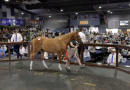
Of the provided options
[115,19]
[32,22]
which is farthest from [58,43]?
[115,19]

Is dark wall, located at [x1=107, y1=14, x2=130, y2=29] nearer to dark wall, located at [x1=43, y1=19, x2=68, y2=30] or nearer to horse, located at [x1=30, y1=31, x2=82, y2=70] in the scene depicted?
dark wall, located at [x1=43, y1=19, x2=68, y2=30]

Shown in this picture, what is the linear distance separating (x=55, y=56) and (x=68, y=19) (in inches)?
717

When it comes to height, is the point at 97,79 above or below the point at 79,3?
below

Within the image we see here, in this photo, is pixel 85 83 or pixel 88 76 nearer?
pixel 85 83

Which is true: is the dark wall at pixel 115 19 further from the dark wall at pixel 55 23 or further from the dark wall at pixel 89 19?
the dark wall at pixel 55 23

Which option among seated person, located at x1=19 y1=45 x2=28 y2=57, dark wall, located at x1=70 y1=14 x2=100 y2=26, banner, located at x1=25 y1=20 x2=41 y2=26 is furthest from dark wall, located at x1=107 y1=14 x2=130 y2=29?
seated person, located at x1=19 y1=45 x2=28 y2=57

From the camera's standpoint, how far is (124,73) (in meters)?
4.38

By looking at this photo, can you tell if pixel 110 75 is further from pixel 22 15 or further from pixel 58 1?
pixel 22 15

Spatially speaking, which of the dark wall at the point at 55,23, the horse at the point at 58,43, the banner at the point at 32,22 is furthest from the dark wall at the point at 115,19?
the horse at the point at 58,43

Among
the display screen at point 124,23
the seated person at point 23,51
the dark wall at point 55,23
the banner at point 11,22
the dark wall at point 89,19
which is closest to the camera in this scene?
the seated person at point 23,51

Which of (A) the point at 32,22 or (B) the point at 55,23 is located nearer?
(A) the point at 32,22

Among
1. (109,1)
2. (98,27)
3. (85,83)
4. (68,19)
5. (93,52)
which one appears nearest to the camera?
(85,83)

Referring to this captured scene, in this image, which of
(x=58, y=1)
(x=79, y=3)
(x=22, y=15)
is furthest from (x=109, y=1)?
(x=22, y=15)

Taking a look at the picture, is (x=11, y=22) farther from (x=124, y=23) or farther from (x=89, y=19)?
(x=124, y=23)
